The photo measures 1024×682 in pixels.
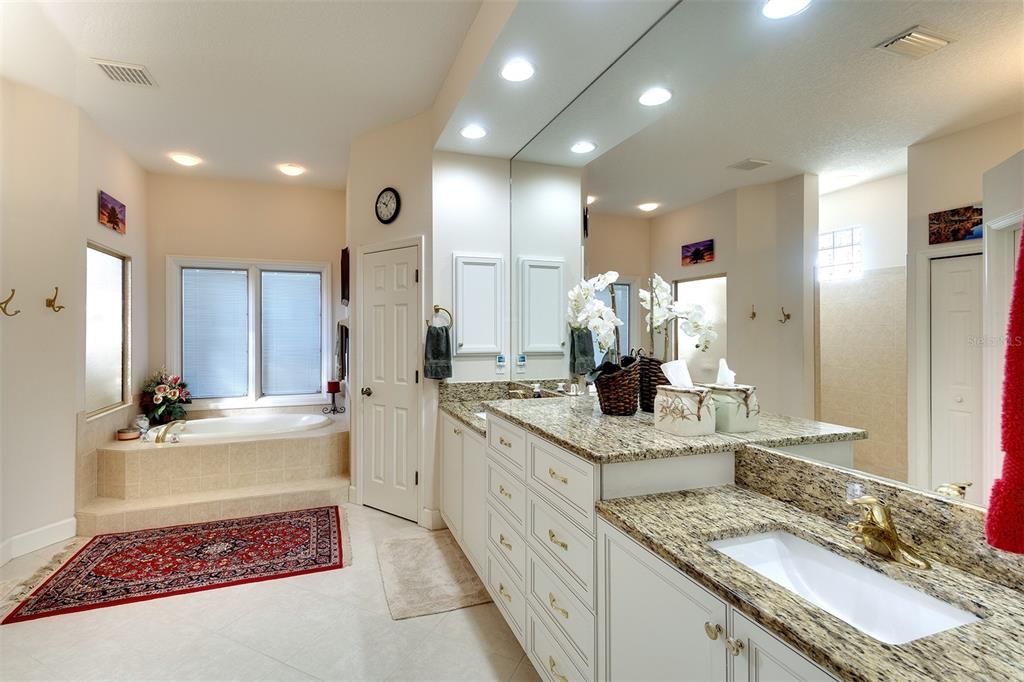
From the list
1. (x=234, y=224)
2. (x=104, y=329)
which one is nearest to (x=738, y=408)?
(x=104, y=329)

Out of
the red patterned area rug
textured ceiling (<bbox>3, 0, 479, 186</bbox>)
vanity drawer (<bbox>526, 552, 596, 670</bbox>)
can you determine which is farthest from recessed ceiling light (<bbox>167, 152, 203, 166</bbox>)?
vanity drawer (<bbox>526, 552, 596, 670</bbox>)

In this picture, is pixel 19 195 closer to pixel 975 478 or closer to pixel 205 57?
pixel 205 57

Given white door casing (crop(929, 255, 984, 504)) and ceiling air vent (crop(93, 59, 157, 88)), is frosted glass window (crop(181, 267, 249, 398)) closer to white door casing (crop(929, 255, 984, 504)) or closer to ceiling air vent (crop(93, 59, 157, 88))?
ceiling air vent (crop(93, 59, 157, 88))

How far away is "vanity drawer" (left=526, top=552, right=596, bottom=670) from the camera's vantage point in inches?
52.6

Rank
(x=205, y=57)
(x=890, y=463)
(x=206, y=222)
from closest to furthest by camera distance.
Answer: (x=890, y=463), (x=205, y=57), (x=206, y=222)

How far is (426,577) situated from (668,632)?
6.01ft

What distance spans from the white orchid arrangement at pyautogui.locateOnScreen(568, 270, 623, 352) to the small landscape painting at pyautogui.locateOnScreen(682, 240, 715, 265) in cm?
45

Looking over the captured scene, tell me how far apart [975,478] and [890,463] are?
159mm

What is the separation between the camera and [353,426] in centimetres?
365

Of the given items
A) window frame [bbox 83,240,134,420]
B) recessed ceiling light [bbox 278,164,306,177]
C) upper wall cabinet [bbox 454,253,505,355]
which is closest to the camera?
upper wall cabinet [bbox 454,253,505,355]

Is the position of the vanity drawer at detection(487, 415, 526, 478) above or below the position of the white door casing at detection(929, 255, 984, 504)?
below

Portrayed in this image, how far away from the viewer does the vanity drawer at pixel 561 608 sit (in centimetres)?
134

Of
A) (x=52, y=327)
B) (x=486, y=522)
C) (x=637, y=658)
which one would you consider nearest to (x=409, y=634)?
(x=486, y=522)

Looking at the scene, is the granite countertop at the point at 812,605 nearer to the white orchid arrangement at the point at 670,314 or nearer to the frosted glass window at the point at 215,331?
the white orchid arrangement at the point at 670,314
